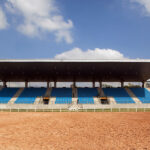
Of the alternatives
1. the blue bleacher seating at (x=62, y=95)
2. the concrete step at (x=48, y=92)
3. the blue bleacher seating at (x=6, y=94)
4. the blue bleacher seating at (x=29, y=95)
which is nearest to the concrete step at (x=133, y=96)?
the blue bleacher seating at (x=62, y=95)

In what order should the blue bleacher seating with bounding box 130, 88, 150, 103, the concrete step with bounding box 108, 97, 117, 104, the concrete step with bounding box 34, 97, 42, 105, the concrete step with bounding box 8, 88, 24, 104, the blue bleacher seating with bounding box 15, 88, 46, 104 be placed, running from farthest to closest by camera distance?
the blue bleacher seating with bounding box 130, 88, 150, 103 < the concrete step with bounding box 8, 88, 24, 104 < the concrete step with bounding box 34, 97, 42, 105 < the blue bleacher seating with bounding box 15, 88, 46, 104 < the concrete step with bounding box 108, 97, 117, 104

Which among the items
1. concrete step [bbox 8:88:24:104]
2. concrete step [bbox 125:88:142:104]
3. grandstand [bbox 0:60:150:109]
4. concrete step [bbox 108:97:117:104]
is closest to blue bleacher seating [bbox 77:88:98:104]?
grandstand [bbox 0:60:150:109]

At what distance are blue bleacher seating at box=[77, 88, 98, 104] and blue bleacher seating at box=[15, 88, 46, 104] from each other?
1079cm

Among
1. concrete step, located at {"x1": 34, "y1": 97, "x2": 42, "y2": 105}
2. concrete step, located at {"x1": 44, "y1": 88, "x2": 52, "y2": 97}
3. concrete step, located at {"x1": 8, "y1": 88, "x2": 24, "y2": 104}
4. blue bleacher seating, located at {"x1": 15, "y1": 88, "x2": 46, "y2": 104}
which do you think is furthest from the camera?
concrete step, located at {"x1": 44, "y1": 88, "x2": 52, "y2": 97}

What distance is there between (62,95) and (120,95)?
15.9m

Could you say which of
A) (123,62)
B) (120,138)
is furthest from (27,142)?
(123,62)

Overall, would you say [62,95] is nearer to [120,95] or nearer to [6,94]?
[6,94]

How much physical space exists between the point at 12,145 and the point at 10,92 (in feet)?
130

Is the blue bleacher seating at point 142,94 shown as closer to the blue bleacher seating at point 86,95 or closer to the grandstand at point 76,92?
the grandstand at point 76,92

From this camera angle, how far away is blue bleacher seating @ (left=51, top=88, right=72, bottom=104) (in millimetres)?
37759

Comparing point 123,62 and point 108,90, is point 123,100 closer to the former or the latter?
point 108,90

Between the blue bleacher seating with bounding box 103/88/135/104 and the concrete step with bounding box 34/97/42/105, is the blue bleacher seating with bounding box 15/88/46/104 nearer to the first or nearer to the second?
the concrete step with bounding box 34/97/42/105

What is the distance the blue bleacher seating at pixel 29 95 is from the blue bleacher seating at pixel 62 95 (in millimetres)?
3592

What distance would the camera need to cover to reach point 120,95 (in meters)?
41.9
